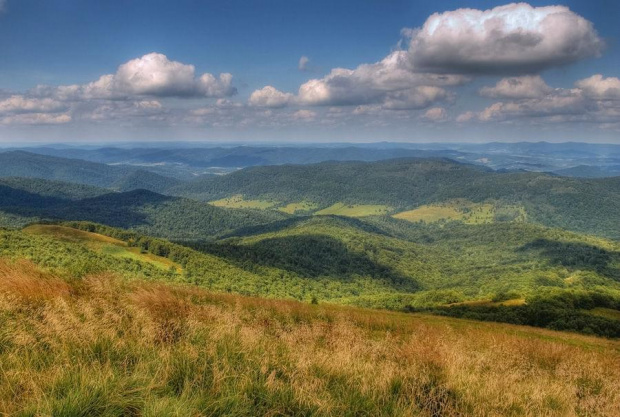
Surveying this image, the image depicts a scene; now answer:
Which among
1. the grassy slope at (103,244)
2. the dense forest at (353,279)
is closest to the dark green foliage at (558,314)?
the dense forest at (353,279)

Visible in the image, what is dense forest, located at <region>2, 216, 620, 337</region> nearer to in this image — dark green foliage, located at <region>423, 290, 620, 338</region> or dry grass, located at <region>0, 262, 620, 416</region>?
dark green foliage, located at <region>423, 290, 620, 338</region>

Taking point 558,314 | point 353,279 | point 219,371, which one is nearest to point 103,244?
point 353,279

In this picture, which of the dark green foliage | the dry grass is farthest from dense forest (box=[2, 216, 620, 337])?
the dry grass

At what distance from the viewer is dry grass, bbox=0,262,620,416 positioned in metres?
4.55

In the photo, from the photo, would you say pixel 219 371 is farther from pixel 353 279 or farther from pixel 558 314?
pixel 353 279

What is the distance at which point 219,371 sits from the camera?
18.4ft

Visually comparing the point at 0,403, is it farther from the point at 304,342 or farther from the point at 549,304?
the point at 549,304

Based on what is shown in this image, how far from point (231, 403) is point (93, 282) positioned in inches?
299

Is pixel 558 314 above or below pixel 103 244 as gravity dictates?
above

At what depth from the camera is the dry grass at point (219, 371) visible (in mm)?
4555

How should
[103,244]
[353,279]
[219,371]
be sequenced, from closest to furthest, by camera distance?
→ [219,371], [103,244], [353,279]

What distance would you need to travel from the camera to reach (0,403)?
3.94 meters

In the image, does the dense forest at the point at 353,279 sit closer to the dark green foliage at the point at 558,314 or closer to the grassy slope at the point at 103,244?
the dark green foliage at the point at 558,314

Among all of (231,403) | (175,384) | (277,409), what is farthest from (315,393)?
(175,384)
